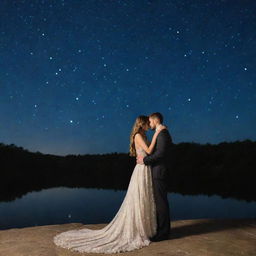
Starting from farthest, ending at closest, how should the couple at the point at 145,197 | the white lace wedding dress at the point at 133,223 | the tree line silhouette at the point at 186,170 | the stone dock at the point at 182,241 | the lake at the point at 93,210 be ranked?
the tree line silhouette at the point at 186,170, the lake at the point at 93,210, the couple at the point at 145,197, the white lace wedding dress at the point at 133,223, the stone dock at the point at 182,241

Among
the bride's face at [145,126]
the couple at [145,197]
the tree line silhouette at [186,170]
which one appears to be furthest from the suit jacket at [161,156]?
the tree line silhouette at [186,170]

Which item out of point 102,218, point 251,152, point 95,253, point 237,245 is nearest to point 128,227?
point 95,253

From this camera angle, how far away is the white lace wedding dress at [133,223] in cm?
717

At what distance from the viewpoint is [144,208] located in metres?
7.38

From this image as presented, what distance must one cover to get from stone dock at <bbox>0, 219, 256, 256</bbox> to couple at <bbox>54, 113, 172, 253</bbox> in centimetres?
34

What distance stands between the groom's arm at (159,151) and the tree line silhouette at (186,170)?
24.8m

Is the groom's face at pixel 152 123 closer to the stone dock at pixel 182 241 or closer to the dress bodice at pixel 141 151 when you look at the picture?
the dress bodice at pixel 141 151

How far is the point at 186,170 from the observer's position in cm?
4653

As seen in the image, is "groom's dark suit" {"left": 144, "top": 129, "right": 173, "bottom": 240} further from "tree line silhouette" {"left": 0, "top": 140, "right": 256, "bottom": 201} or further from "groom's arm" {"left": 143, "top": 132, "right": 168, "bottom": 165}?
"tree line silhouette" {"left": 0, "top": 140, "right": 256, "bottom": 201}

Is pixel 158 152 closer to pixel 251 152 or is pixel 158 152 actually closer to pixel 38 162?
pixel 251 152

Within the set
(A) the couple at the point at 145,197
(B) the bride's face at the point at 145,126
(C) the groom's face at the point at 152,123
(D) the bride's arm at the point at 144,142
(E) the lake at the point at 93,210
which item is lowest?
(E) the lake at the point at 93,210

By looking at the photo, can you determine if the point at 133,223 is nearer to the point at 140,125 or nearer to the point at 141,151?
the point at 141,151

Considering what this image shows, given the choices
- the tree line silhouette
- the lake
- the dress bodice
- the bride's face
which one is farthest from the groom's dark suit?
the tree line silhouette

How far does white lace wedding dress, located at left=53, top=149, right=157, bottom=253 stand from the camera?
717cm
